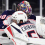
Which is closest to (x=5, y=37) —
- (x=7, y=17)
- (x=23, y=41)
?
(x=23, y=41)

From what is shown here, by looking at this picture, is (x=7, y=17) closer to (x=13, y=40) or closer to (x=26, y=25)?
(x=26, y=25)

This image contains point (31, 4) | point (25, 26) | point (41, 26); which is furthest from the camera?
point (31, 4)

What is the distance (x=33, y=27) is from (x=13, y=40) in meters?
0.41

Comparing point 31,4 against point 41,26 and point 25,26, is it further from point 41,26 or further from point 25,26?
point 41,26

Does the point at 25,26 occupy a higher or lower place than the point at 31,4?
lower

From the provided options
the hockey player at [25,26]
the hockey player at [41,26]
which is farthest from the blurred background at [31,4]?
the hockey player at [41,26]

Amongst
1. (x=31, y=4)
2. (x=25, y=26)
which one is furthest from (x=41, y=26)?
(x=31, y=4)

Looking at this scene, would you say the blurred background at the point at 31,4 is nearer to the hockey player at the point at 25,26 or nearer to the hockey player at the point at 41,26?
the hockey player at the point at 25,26

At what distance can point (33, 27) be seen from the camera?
1732 millimetres

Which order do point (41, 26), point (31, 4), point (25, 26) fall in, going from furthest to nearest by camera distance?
point (31, 4), point (25, 26), point (41, 26)

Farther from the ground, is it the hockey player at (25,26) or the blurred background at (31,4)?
the blurred background at (31,4)

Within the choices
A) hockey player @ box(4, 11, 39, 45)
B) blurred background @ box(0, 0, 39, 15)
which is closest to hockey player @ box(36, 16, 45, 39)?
hockey player @ box(4, 11, 39, 45)

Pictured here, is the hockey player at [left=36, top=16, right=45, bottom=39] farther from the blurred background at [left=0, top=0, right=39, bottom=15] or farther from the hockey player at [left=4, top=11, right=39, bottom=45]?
the blurred background at [left=0, top=0, right=39, bottom=15]

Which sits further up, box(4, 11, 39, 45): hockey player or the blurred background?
the blurred background
